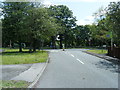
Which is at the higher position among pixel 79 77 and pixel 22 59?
pixel 22 59

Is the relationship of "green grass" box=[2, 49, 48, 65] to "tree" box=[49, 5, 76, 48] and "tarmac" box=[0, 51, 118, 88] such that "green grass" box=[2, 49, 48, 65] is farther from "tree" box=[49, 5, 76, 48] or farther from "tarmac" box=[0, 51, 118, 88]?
"tree" box=[49, 5, 76, 48]

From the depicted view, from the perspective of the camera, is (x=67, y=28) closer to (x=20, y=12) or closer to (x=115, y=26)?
(x=20, y=12)

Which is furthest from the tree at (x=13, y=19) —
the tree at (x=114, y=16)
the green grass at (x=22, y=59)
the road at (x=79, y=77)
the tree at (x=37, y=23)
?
the road at (x=79, y=77)

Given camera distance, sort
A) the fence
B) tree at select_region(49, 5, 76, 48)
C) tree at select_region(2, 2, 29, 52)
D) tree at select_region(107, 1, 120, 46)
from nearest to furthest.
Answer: tree at select_region(107, 1, 120, 46) → the fence → tree at select_region(2, 2, 29, 52) → tree at select_region(49, 5, 76, 48)

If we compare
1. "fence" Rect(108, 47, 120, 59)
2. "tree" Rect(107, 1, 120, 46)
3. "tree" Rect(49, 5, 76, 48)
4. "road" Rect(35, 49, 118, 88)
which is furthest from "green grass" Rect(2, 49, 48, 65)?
"tree" Rect(49, 5, 76, 48)

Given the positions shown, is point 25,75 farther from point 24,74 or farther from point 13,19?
point 13,19

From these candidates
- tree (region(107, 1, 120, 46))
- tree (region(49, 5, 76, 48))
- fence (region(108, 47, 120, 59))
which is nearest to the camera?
tree (region(107, 1, 120, 46))

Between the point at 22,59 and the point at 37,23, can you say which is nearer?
the point at 22,59

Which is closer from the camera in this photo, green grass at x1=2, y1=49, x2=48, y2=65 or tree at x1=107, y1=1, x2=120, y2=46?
green grass at x1=2, y1=49, x2=48, y2=65

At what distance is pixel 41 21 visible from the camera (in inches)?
1113

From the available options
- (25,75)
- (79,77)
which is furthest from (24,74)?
(79,77)

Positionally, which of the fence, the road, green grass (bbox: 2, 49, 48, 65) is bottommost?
the road

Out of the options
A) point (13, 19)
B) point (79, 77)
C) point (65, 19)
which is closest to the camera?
point (79, 77)

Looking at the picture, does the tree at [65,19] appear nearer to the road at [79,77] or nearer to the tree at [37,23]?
the tree at [37,23]
